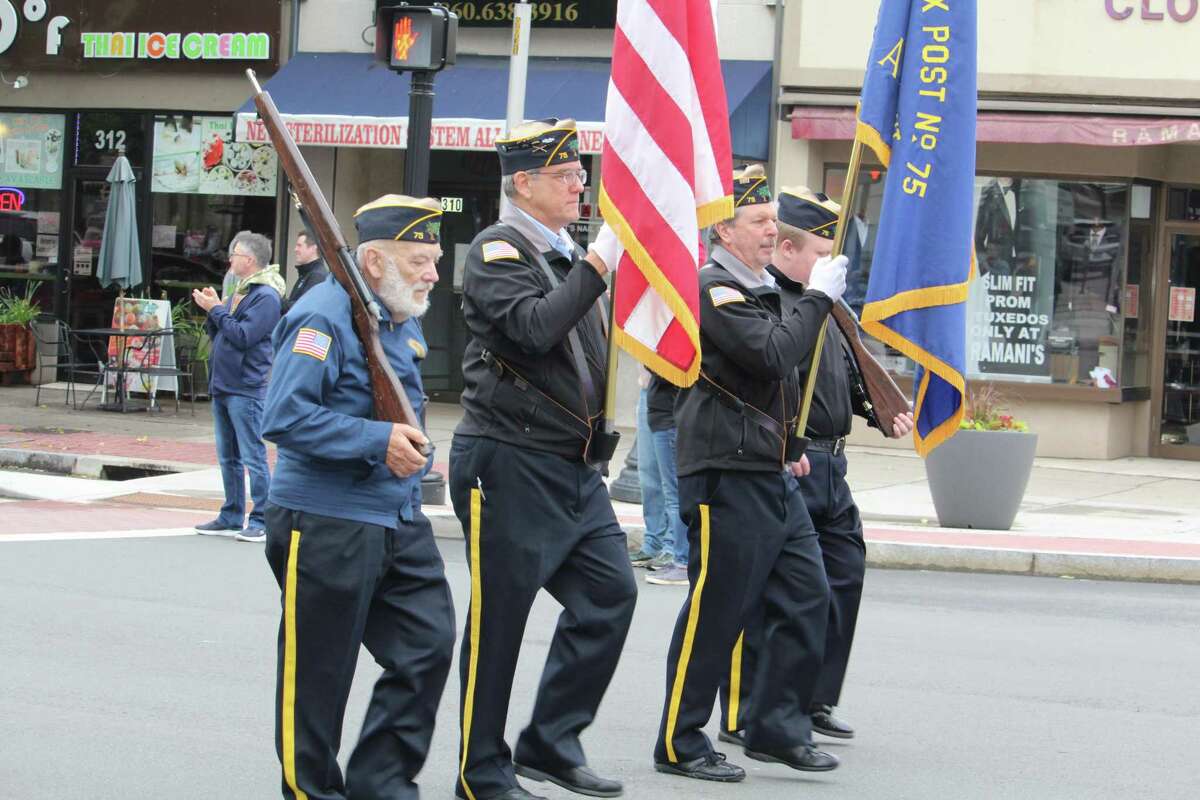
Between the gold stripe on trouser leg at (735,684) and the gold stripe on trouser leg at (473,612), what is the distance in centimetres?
116

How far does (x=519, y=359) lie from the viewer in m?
5.45

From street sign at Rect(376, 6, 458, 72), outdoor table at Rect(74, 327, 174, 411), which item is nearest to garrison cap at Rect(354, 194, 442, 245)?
street sign at Rect(376, 6, 458, 72)

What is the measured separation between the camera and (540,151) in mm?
5461

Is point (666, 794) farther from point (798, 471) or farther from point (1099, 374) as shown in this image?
point (1099, 374)

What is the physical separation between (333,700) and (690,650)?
58.1 inches

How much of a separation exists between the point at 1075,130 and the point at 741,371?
10.9m

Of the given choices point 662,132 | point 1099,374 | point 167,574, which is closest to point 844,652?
point 662,132

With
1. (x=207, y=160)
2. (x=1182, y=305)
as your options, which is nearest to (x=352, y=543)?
(x=1182, y=305)

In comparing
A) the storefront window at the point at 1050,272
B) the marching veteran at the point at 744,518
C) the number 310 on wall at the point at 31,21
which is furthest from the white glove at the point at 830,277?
the number 310 on wall at the point at 31,21

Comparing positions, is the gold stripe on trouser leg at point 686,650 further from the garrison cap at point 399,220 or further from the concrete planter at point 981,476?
the concrete planter at point 981,476

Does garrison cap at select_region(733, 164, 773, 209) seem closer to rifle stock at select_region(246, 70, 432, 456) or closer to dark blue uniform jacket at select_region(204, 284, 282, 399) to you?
rifle stock at select_region(246, 70, 432, 456)

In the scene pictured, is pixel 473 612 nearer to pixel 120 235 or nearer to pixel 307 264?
pixel 307 264

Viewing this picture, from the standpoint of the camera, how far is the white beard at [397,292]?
16.6 ft

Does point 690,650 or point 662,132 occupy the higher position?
point 662,132
